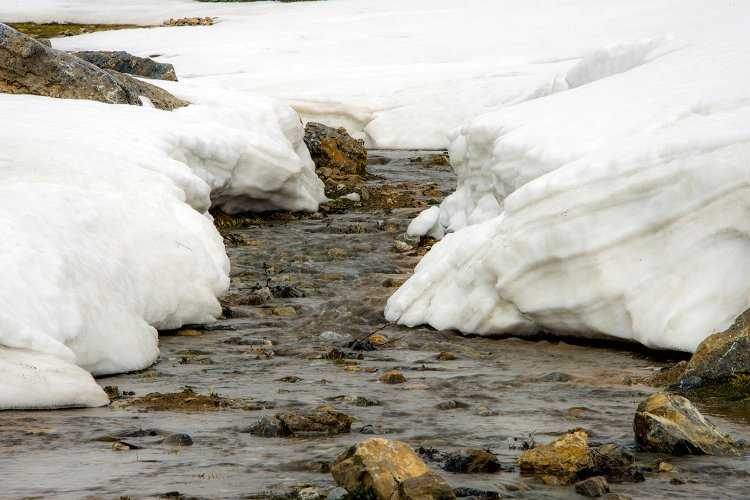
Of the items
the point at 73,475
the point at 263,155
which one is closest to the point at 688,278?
the point at 73,475

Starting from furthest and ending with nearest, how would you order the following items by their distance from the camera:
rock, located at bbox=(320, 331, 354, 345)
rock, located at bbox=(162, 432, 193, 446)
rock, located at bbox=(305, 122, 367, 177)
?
rock, located at bbox=(305, 122, 367, 177), rock, located at bbox=(320, 331, 354, 345), rock, located at bbox=(162, 432, 193, 446)

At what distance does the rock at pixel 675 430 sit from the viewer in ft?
20.1

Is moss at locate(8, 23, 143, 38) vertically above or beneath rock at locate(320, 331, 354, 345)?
above

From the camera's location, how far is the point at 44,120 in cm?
1541

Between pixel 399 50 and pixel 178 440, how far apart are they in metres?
Answer: 34.7

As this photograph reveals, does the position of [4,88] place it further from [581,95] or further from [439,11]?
[439,11]

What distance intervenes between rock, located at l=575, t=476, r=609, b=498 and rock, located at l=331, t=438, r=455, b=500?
23.8 inches

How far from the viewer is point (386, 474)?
517 cm

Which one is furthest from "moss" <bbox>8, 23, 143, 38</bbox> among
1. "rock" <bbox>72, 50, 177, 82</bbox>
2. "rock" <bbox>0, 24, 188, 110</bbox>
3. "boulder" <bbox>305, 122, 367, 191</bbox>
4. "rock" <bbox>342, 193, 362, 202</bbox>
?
"rock" <bbox>342, 193, 362, 202</bbox>

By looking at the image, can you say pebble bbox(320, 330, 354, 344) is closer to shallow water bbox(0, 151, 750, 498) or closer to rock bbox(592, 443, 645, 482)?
shallow water bbox(0, 151, 750, 498)

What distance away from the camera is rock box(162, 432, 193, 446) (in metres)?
6.39

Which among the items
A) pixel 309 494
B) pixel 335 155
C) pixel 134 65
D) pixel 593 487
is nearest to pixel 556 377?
pixel 593 487

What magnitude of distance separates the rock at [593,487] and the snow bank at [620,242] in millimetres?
3486

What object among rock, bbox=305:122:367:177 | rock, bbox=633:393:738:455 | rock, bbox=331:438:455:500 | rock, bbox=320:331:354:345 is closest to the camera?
rock, bbox=331:438:455:500
